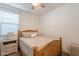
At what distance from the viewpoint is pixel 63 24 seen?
6.11 ft

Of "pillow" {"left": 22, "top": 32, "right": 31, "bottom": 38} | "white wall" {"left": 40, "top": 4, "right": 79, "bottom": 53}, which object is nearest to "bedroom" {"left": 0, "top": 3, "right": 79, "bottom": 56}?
"white wall" {"left": 40, "top": 4, "right": 79, "bottom": 53}

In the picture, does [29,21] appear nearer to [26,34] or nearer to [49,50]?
[26,34]

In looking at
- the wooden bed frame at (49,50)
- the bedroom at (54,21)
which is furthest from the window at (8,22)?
the wooden bed frame at (49,50)

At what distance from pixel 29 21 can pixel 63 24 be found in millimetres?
754

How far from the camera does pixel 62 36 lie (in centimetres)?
185

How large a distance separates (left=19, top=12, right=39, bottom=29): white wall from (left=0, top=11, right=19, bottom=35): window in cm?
12

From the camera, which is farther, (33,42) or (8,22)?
(33,42)

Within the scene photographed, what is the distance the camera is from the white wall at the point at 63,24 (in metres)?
1.78

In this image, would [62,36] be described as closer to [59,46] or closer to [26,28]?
[59,46]

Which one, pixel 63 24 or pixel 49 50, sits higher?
pixel 63 24

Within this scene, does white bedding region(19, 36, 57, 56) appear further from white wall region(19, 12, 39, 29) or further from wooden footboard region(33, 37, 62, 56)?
white wall region(19, 12, 39, 29)

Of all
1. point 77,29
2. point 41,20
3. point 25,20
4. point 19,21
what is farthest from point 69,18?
point 19,21

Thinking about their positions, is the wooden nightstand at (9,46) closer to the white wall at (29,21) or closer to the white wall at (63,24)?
the white wall at (29,21)

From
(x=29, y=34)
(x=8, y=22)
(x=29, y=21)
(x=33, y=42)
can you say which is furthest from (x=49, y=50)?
Answer: (x=8, y=22)
